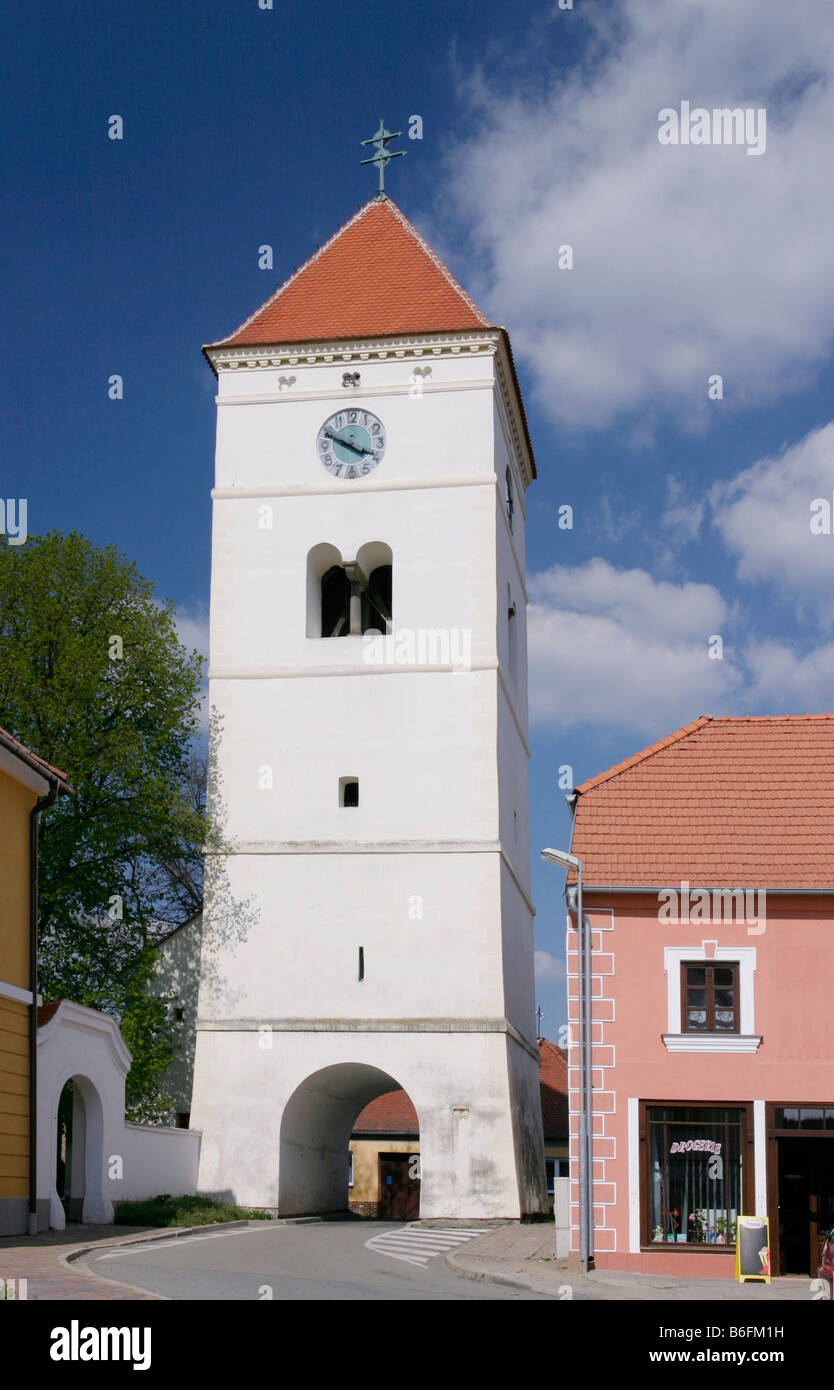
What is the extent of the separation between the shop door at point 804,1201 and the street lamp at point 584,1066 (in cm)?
244

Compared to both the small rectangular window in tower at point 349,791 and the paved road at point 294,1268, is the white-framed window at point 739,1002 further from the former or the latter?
the small rectangular window in tower at point 349,791

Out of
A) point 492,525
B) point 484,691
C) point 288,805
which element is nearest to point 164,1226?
point 288,805

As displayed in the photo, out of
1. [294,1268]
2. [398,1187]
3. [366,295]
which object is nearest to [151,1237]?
[294,1268]

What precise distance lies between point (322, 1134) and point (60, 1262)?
19.1m

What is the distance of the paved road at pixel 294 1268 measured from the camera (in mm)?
16375

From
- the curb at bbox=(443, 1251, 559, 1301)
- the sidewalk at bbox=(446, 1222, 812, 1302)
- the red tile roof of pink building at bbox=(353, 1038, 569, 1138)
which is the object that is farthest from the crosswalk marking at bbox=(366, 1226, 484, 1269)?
the red tile roof of pink building at bbox=(353, 1038, 569, 1138)

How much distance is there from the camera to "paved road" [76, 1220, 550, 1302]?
53.7ft

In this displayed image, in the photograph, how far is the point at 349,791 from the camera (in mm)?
35062

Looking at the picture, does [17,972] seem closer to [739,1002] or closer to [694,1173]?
[694,1173]

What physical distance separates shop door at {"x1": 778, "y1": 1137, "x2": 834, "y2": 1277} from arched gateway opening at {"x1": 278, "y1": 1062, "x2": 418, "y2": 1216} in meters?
13.3

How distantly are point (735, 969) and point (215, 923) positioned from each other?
48.1 ft

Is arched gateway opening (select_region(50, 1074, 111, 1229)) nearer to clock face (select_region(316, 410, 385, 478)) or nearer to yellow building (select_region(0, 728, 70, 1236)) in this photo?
yellow building (select_region(0, 728, 70, 1236))

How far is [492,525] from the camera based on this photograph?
117ft
